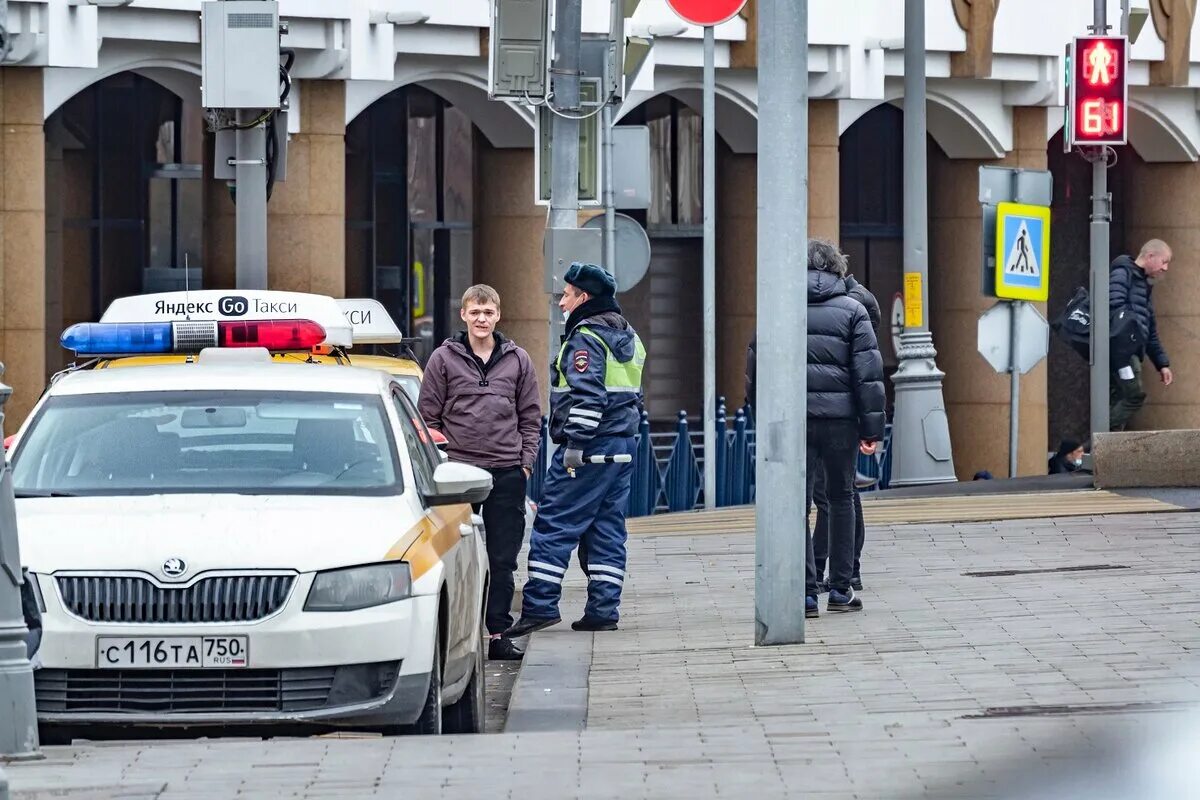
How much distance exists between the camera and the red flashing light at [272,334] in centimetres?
956

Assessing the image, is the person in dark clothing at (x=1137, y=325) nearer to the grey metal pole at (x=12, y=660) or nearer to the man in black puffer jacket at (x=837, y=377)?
the man in black puffer jacket at (x=837, y=377)

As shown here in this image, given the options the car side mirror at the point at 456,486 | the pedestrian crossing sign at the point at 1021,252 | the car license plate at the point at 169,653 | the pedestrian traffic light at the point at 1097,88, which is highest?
the pedestrian traffic light at the point at 1097,88

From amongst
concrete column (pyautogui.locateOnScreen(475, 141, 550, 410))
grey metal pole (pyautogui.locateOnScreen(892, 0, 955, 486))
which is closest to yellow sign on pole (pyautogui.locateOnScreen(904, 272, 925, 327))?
grey metal pole (pyautogui.locateOnScreen(892, 0, 955, 486))

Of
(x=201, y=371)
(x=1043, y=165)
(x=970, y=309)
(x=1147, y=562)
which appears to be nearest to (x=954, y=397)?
(x=970, y=309)

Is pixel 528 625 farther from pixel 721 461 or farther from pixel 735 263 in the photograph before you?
pixel 735 263

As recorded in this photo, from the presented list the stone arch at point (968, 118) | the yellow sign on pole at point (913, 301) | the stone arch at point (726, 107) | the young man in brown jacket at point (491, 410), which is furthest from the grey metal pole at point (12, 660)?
the stone arch at point (968, 118)

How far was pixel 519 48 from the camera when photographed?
1482cm

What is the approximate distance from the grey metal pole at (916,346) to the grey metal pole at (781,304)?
11.2 metres

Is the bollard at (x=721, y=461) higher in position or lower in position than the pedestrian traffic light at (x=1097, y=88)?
lower

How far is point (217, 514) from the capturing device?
7.82m

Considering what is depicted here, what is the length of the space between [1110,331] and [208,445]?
48.2ft

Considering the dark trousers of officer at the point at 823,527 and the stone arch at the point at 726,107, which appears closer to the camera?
the dark trousers of officer at the point at 823,527

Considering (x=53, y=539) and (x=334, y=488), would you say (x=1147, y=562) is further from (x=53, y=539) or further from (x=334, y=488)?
(x=53, y=539)

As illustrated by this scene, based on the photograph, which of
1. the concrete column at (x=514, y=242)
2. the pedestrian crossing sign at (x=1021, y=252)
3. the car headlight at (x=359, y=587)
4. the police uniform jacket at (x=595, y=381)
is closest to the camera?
the car headlight at (x=359, y=587)
